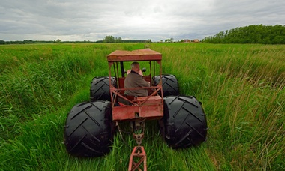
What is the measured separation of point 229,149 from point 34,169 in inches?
109

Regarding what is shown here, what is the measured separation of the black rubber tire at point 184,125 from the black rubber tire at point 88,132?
2.73 feet

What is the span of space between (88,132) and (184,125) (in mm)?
1258

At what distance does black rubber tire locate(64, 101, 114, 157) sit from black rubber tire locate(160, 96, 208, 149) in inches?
32.8

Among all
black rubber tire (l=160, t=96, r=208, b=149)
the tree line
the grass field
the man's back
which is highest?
the tree line

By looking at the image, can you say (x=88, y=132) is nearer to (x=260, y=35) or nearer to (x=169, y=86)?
(x=169, y=86)

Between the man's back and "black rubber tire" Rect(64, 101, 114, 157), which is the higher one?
the man's back

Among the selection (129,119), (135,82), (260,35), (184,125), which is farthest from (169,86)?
(260,35)

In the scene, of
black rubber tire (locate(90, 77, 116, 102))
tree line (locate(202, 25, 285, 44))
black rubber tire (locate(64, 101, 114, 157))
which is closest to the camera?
black rubber tire (locate(64, 101, 114, 157))

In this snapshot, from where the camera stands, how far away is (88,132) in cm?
202

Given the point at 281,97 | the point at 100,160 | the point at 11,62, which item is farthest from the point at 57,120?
the point at 11,62

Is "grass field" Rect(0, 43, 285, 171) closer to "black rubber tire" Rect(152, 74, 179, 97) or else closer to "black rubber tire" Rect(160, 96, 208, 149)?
"black rubber tire" Rect(160, 96, 208, 149)

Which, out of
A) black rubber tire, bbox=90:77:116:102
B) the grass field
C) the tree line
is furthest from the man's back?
the tree line

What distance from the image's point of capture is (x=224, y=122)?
278 cm

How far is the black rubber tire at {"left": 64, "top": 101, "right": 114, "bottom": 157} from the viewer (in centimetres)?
201
